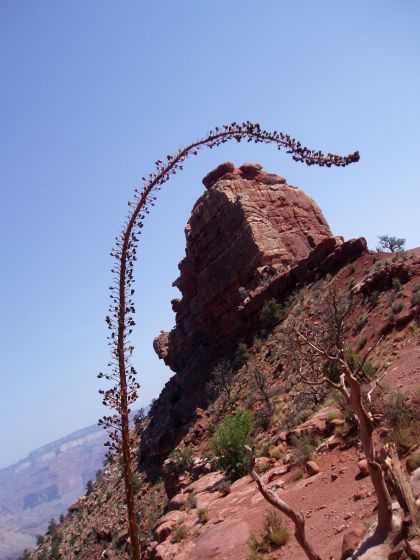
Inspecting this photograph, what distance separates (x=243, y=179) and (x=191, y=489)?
126ft

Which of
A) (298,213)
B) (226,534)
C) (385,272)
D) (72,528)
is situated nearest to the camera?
(226,534)

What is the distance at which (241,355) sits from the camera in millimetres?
37688

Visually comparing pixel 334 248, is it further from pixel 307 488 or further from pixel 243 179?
pixel 307 488

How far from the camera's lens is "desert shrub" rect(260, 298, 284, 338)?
1455 inches

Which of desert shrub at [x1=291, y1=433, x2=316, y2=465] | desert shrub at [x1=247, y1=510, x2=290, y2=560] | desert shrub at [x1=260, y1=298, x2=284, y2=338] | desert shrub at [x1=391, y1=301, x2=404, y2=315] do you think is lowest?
desert shrub at [x1=247, y1=510, x2=290, y2=560]

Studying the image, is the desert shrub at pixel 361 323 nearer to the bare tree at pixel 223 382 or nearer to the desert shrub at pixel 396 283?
the desert shrub at pixel 396 283

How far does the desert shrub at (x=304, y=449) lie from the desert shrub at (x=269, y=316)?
936 inches

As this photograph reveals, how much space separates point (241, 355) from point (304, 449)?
25523 millimetres

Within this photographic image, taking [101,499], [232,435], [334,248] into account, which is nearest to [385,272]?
[334,248]

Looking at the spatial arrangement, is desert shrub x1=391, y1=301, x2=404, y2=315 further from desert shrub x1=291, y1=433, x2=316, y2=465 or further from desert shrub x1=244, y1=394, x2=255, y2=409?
desert shrub x1=291, y1=433, x2=316, y2=465

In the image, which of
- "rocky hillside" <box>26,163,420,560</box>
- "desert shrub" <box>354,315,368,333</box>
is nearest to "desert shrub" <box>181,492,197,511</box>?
"rocky hillside" <box>26,163,420,560</box>

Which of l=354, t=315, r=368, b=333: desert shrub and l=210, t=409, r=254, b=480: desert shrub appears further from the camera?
l=354, t=315, r=368, b=333: desert shrub

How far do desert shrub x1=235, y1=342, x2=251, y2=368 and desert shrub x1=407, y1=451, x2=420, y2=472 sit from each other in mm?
29573

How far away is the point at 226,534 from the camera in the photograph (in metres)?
10.4
